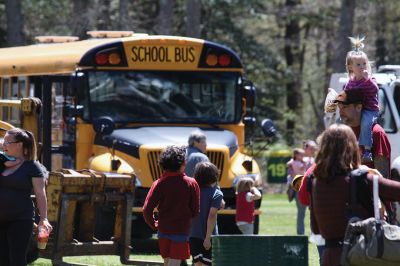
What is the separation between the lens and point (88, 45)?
17.2 m

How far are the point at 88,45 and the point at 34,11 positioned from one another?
84.5 feet

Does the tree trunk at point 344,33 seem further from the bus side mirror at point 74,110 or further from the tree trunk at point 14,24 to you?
the bus side mirror at point 74,110

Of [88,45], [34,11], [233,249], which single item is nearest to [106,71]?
[88,45]

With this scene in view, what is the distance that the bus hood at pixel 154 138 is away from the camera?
646 inches

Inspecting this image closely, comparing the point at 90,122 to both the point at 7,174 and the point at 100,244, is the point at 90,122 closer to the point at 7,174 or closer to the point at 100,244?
the point at 100,244

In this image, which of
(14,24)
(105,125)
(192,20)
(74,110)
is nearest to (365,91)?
(105,125)

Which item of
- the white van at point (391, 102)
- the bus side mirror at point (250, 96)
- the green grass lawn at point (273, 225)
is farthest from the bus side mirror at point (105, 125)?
the white van at point (391, 102)

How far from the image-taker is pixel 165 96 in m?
17.4

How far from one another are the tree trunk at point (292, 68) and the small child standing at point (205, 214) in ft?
111

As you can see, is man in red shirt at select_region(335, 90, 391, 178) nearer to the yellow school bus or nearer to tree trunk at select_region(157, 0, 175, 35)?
the yellow school bus

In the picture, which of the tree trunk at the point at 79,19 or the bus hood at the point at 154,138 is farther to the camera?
the tree trunk at the point at 79,19

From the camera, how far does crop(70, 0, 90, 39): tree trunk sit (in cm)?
3634

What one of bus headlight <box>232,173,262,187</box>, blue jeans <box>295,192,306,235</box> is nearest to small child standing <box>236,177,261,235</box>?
bus headlight <box>232,173,262,187</box>

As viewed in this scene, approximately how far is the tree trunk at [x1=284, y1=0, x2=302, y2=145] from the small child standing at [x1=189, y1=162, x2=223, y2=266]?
3376cm
